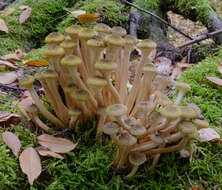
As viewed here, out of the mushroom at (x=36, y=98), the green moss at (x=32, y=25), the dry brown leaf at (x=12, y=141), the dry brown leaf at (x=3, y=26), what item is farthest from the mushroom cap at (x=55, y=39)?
the dry brown leaf at (x=3, y=26)

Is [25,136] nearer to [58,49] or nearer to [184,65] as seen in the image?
[58,49]

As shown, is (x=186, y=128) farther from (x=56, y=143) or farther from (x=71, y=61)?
(x=56, y=143)

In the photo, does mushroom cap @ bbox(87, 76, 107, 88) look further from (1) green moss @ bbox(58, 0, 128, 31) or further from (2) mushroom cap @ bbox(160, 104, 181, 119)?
(1) green moss @ bbox(58, 0, 128, 31)

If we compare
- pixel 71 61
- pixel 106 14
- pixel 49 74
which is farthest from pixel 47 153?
pixel 106 14

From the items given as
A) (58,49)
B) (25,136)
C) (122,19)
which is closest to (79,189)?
(25,136)

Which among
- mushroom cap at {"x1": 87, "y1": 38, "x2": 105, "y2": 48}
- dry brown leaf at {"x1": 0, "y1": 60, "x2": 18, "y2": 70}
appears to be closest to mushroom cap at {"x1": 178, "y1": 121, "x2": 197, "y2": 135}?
mushroom cap at {"x1": 87, "y1": 38, "x2": 105, "y2": 48}

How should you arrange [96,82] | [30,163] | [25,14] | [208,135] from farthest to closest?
[25,14] → [208,135] → [30,163] → [96,82]
